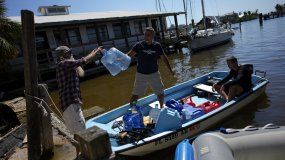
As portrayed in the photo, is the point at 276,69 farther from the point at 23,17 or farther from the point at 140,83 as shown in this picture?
the point at 23,17

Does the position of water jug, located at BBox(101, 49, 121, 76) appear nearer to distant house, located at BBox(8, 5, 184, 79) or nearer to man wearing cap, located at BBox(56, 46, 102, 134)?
man wearing cap, located at BBox(56, 46, 102, 134)

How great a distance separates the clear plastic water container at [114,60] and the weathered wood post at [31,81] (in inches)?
63.3

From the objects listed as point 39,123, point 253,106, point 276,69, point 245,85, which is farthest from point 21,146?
point 276,69

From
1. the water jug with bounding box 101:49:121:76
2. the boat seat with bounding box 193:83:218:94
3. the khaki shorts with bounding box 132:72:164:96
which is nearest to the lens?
the water jug with bounding box 101:49:121:76

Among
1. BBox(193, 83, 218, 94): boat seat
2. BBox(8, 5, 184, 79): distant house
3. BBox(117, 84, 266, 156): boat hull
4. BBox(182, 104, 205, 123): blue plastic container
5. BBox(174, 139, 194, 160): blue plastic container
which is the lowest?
BBox(117, 84, 266, 156): boat hull

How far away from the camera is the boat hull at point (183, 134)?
5.34m

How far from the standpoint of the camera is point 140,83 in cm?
684

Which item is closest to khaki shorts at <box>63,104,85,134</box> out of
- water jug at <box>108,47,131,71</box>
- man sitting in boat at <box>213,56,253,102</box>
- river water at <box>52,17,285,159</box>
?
water jug at <box>108,47,131,71</box>

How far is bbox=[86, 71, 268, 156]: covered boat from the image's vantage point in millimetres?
5422

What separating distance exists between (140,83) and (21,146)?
9.69 feet

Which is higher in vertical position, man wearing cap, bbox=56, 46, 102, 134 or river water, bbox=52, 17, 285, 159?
man wearing cap, bbox=56, 46, 102, 134

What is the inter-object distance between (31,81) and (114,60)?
81.0 inches

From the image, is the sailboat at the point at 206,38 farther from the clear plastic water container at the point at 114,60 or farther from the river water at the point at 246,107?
the clear plastic water container at the point at 114,60

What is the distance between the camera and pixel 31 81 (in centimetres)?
469
